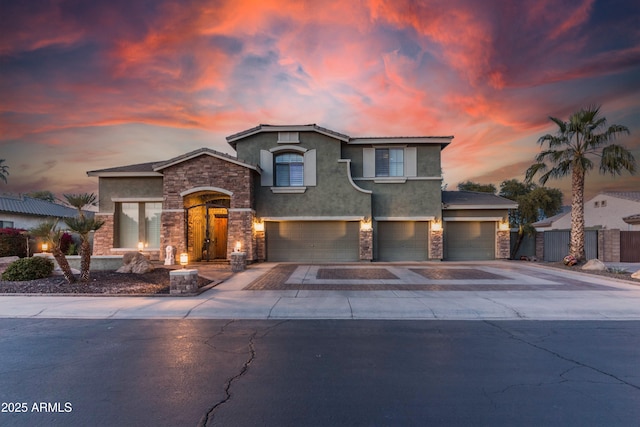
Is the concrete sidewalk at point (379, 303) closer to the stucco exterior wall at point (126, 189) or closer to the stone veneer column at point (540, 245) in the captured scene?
the stone veneer column at point (540, 245)

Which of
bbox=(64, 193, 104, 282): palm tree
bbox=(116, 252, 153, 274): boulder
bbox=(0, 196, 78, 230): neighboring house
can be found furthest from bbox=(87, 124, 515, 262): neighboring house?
A: bbox=(0, 196, 78, 230): neighboring house

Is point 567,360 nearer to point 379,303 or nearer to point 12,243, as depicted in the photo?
point 379,303

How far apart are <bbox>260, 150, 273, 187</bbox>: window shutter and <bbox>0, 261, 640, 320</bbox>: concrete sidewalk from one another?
845 centimetres

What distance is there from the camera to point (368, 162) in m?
19.6

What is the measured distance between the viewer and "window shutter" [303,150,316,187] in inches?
743

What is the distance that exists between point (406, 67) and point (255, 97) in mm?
9960

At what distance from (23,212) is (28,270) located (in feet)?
82.8

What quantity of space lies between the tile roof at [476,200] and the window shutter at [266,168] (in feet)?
35.5

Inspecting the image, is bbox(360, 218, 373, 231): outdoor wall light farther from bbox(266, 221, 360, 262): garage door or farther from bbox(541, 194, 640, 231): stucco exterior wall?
bbox(541, 194, 640, 231): stucco exterior wall

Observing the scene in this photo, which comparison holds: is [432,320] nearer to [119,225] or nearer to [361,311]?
[361,311]

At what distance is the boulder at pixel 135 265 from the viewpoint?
1269cm

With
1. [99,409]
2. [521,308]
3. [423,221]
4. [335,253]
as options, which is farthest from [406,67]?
[99,409]

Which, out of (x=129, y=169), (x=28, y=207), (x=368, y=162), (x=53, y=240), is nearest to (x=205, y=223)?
(x=129, y=169)

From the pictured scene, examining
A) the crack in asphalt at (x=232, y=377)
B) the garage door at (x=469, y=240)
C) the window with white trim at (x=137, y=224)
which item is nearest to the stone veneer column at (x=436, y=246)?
the garage door at (x=469, y=240)
